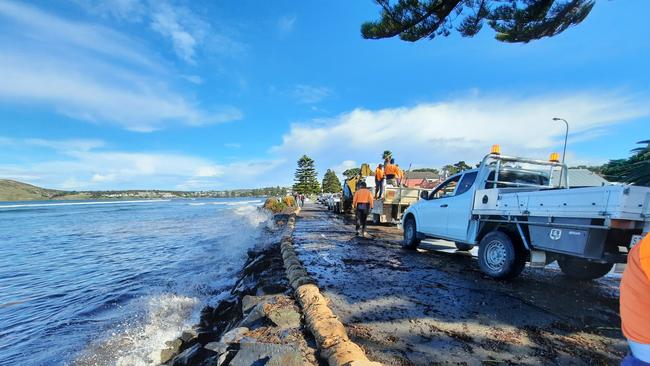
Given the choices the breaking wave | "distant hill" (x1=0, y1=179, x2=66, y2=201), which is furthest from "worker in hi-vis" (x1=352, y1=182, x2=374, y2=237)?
"distant hill" (x1=0, y1=179, x2=66, y2=201)

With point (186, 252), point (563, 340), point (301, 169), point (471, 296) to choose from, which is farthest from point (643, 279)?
point (301, 169)

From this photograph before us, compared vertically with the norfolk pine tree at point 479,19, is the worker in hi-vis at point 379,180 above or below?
below

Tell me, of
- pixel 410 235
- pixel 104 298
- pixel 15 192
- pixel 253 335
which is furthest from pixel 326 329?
pixel 15 192

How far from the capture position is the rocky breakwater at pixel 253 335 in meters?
3.22

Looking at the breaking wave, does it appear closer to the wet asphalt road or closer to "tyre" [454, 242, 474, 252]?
the wet asphalt road

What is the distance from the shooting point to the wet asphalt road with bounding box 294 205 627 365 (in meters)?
3.22

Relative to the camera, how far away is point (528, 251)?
211 inches

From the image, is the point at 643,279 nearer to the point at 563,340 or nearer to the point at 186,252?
the point at 563,340

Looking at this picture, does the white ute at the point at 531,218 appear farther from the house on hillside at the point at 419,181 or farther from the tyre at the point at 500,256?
the house on hillside at the point at 419,181

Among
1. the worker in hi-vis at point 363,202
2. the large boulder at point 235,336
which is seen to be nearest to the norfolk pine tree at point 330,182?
the worker in hi-vis at point 363,202

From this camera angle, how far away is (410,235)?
8922 mm

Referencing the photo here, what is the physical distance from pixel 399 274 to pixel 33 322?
25.2ft

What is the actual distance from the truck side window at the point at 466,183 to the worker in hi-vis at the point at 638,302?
5.83 metres

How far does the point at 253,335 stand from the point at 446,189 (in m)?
5.92
